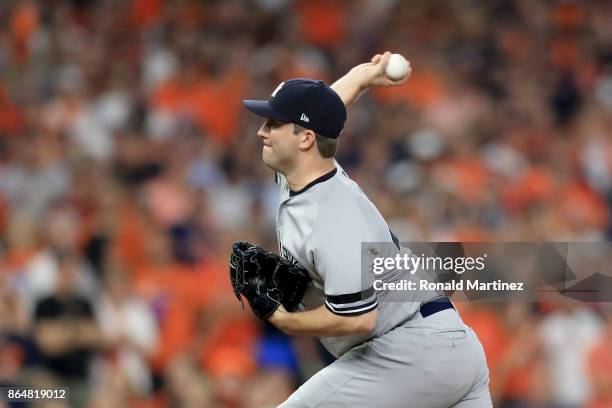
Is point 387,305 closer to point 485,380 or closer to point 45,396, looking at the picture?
point 485,380

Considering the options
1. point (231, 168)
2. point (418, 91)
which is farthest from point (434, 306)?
point (418, 91)

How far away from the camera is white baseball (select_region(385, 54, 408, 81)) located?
172 inches

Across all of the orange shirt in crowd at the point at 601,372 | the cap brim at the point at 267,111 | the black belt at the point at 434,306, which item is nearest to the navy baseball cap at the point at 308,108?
the cap brim at the point at 267,111

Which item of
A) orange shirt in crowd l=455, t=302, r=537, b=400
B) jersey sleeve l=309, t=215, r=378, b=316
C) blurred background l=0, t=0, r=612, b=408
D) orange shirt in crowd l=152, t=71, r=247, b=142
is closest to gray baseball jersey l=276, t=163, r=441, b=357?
jersey sleeve l=309, t=215, r=378, b=316

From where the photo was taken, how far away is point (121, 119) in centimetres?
912

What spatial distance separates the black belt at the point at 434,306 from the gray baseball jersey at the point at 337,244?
0.07 ft

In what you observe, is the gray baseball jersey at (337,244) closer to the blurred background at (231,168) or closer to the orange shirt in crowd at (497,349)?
the blurred background at (231,168)

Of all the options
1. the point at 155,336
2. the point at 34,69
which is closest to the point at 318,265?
the point at 155,336

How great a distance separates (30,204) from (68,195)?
0.39 m

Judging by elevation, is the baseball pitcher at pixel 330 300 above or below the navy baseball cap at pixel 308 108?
below

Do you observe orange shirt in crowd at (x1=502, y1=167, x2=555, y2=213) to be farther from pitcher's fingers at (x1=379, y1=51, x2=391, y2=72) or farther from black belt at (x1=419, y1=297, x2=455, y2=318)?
black belt at (x1=419, y1=297, x2=455, y2=318)

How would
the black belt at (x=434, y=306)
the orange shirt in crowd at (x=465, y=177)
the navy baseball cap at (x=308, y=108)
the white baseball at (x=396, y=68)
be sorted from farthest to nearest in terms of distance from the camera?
the orange shirt in crowd at (x=465, y=177) → the white baseball at (x=396, y=68) → the black belt at (x=434, y=306) → the navy baseball cap at (x=308, y=108)

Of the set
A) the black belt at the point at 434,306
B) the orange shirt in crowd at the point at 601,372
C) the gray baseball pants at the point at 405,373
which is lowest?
the gray baseball pants at the point at 405,373

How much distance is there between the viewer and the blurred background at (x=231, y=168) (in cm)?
661
